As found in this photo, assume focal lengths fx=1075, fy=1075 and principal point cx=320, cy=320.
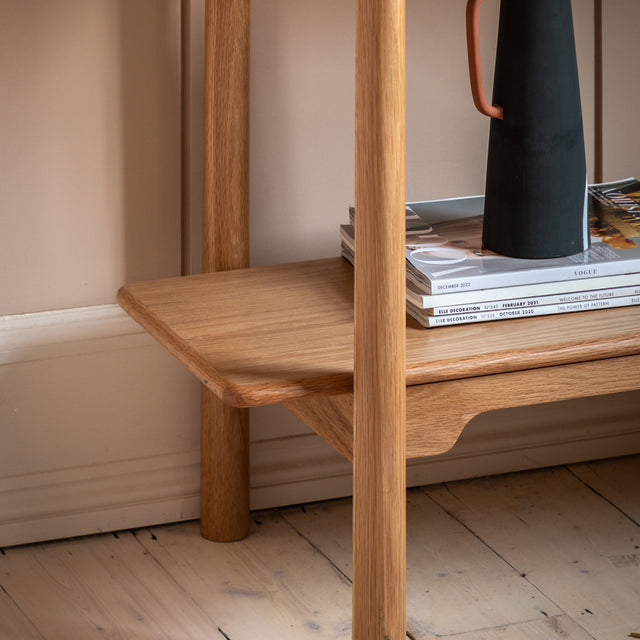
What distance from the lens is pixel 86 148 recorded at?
1252mm

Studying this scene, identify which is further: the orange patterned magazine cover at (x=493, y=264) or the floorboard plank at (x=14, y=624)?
the floorboard plank at (x=14, y=624)

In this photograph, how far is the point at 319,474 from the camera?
1459 mm

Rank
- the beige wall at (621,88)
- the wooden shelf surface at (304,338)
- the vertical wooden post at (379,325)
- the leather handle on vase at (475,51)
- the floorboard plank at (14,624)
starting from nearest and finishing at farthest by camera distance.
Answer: the vertical wooden post at (379,325) < the wooden shelf surface at (304,338) < the leather handle on vase at (475,51) < the floorboard plank at (14,624) < the beige wall at (621,88)

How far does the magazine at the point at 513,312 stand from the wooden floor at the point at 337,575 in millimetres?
381

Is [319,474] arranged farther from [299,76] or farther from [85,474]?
[299,76]

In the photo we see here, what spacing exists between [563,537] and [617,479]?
0.19m

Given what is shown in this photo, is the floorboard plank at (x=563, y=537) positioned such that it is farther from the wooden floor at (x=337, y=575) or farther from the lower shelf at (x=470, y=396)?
the lower shelf at (x=470, y=396)

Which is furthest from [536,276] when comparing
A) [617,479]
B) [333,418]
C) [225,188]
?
[617,479]

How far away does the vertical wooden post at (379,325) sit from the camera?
77cm

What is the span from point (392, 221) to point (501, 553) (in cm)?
68

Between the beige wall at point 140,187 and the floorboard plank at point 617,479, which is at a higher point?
the beige wall at point 140,187

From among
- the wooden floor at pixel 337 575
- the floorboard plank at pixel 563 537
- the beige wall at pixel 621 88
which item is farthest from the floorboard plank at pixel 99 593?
the beige wall at pixel 621 88

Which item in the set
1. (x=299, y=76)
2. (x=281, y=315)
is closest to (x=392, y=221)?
(x=281, y=315)

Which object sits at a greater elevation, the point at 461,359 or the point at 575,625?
the point at 461,359
